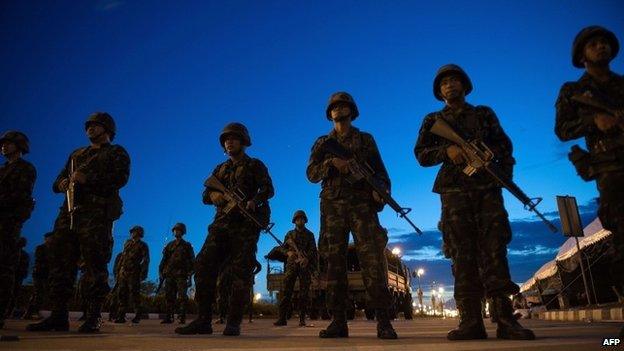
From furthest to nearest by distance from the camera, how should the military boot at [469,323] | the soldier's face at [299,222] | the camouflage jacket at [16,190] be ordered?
the soldier's face at [299,222] → the camouflage jacket at [16,190] → the military boot at [469,323]

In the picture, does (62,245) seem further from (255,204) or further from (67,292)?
(255,204)

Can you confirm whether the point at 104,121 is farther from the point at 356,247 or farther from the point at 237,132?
the point at 356,247

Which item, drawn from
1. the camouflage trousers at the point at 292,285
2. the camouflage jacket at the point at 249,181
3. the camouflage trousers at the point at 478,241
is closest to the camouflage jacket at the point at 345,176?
the camouflage jacket at the point at 249,181

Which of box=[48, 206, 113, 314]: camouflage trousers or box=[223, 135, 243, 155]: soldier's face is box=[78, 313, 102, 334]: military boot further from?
box=[223, 135, 243, 155]: soldier's face

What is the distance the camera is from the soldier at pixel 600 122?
9.68ft

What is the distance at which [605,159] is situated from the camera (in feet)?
9.86

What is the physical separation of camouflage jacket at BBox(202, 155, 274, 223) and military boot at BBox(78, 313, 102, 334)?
1.71 metres

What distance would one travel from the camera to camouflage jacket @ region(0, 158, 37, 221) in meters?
5.12

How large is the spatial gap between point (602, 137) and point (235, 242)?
373cm

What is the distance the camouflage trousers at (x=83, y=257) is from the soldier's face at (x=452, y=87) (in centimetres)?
402

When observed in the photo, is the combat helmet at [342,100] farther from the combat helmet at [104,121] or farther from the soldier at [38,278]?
the soldier at [38,278]

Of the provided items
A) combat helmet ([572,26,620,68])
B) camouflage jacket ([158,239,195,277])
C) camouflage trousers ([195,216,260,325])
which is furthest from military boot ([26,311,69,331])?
camouflage jacket ([158,239,195,277])

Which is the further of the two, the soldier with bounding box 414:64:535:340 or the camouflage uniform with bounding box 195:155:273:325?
the camouflage uniform with bounding box 195:155:273:325

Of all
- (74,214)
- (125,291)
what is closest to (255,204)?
(74,214)
